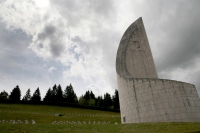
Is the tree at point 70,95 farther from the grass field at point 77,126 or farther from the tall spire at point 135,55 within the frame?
the tall spire at point 135,55

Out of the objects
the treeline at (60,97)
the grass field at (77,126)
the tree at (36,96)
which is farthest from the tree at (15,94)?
the grass field at (77,126)

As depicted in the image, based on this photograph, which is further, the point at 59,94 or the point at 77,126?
the point at 59,94

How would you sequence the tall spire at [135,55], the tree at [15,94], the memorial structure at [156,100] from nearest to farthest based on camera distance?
the memorial structure at [156,100], the tall spire at [135,55], the tree at [15,94]

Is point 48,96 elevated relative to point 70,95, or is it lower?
lower

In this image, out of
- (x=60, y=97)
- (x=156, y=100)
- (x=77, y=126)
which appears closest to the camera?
(x=77, y=126)

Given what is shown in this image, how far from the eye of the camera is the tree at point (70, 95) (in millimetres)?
62147

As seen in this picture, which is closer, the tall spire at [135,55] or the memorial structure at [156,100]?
the memorial structure at [156,100]

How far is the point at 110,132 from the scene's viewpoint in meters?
9.55

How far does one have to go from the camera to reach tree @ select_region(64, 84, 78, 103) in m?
62.1

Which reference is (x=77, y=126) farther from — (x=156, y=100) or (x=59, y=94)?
(x=59, y=94)

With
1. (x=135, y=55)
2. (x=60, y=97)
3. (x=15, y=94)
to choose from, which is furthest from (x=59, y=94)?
(x=135, y=55)

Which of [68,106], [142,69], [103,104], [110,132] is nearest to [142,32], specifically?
[142,69]

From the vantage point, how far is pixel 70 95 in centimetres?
6331

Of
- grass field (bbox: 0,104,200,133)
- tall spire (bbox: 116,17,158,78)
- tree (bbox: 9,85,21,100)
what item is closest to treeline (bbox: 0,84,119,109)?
tree (bbox: 9,85,21,100)
